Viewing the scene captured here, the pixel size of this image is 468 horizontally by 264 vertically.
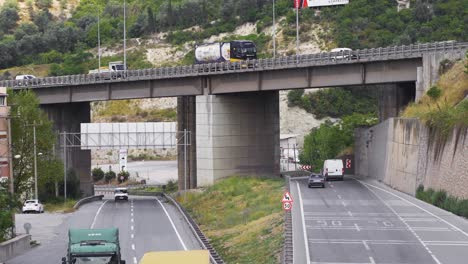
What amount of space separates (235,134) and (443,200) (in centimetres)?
3703

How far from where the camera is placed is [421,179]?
214 feet

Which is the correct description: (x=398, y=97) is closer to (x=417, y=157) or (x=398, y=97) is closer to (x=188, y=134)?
(x=188, y=134)

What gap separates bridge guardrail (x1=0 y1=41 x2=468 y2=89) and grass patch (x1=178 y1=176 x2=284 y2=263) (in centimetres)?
1002

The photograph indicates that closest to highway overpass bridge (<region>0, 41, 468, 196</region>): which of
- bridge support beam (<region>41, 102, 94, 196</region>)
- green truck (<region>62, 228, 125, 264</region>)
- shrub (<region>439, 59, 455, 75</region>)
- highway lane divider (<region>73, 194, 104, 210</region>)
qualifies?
bridge support beam (<region>41, 102, 94, 196</region>)

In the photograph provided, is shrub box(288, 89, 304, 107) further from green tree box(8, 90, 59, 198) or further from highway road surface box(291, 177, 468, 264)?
highway road surface box(291, 177, 468, 264)

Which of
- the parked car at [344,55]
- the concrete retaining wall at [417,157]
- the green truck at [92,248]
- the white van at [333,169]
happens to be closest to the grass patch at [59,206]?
the white van at [333,169]

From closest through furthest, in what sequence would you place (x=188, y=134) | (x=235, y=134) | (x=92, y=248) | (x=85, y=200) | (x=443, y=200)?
(x=92, y=248)
(x=443, y=200)
(x=235, y=134)
(x=85, y=200)
(x=188, y=134)

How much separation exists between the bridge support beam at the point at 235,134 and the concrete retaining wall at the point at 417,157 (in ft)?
32.3

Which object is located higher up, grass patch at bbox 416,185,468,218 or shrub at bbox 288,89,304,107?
shrub at bbox 288,89,304,107

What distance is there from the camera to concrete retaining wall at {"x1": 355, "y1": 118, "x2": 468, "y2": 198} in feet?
182

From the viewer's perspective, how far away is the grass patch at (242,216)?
47950mm

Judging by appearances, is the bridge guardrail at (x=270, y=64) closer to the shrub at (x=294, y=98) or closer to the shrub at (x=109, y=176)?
the shrub at (x=109, y=176)

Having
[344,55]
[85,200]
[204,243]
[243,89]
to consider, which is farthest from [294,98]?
[204,243]

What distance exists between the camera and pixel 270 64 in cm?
8706
